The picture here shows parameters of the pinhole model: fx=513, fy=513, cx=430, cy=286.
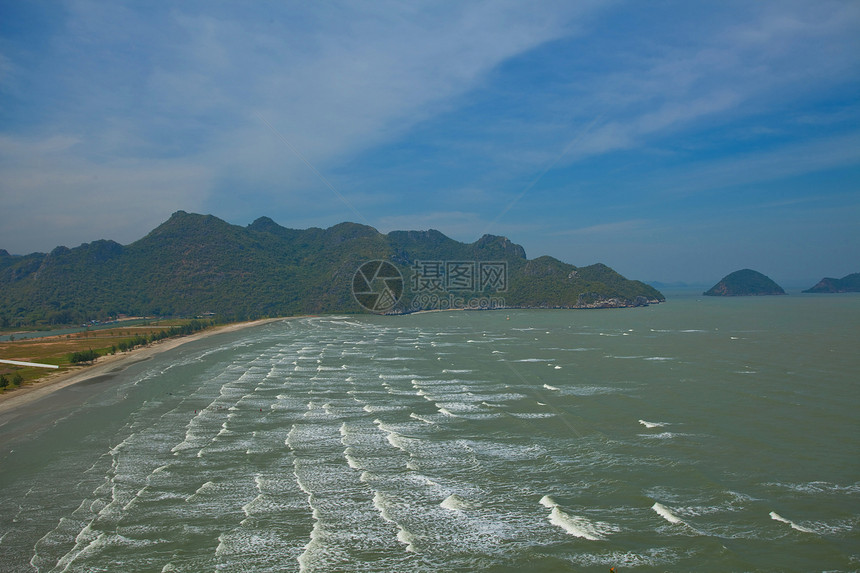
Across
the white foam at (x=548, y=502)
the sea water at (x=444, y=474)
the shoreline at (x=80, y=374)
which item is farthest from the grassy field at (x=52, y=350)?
the white foam at (x=548, y=502)

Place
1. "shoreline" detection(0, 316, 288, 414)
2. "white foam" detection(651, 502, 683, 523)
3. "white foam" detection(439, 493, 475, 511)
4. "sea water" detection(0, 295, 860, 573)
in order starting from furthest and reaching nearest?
"shoreline" detection(0, 316, 288, 414) < "white foam" detection(439, 493, 475, 511) < "white foam" detection(651, 502, 683, 523) < "sea water" detection(0, 295, 860, 573)

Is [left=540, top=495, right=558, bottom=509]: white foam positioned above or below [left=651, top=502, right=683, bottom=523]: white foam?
below

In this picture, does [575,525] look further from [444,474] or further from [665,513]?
[444,474]

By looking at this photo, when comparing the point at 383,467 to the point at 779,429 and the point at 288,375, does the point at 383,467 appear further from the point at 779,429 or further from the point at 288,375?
the point at 288,375

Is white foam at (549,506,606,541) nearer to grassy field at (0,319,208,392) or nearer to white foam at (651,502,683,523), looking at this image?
white foam at (651,502,683,523)

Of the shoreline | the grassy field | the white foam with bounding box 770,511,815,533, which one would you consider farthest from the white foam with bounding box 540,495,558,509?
the grassy field

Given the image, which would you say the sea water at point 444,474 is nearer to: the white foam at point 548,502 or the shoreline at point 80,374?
the white foam at point 548,502
